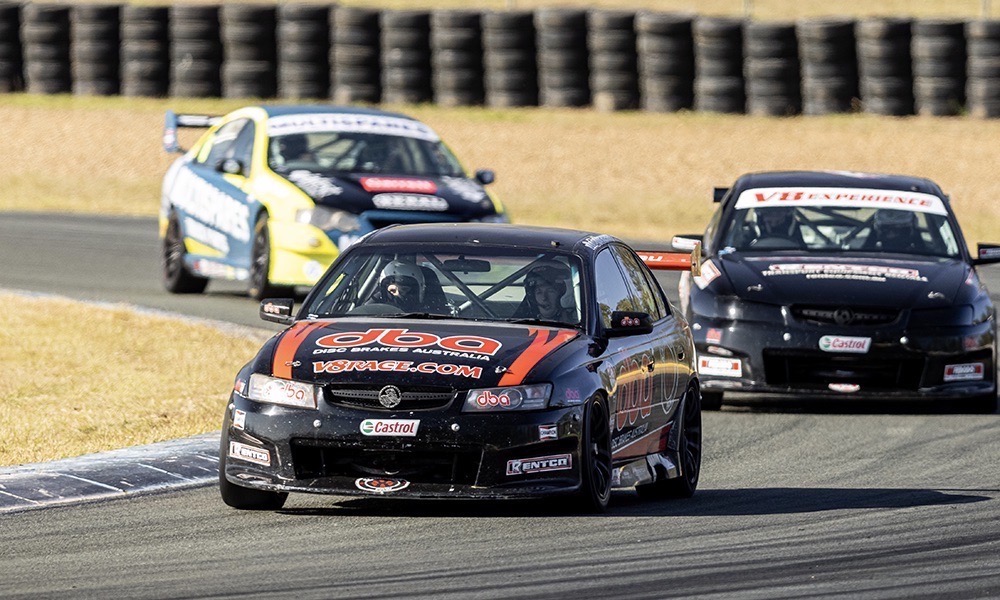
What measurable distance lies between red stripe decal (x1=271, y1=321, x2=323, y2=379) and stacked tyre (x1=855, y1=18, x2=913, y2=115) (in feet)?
64.9

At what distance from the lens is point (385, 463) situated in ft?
26.8

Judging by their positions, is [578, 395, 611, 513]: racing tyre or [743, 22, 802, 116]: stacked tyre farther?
[743, 22, 802, 116]: stacked tyre

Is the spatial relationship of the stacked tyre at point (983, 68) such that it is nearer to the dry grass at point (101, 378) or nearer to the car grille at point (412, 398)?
the dry grass at point (101, 378)

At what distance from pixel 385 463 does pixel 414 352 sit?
464mm

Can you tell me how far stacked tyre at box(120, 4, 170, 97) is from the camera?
96.6ft

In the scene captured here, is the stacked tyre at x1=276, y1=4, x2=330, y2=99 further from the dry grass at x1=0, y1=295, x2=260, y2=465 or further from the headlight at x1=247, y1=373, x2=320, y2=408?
the headlight at x1=247, y1=373, x2=320, y2=408

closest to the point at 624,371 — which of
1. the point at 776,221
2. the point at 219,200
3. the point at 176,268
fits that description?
the point at 776,221

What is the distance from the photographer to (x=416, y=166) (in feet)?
56.7

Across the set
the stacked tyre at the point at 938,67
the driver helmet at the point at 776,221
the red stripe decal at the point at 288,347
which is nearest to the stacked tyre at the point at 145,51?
the stacked tyre at the point at 938,67

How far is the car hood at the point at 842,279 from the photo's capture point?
1252 cm

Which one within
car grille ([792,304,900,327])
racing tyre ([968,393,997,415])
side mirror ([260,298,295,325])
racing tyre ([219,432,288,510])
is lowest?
racing tyre ([968,393,997,415])

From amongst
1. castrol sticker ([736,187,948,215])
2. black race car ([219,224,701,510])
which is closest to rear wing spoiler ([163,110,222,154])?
castrol sticker ([736,187,948,215])

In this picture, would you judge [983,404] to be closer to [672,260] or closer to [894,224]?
[894,224]

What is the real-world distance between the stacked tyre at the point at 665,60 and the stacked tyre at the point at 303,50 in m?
4.28
